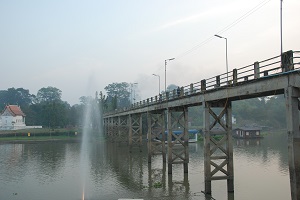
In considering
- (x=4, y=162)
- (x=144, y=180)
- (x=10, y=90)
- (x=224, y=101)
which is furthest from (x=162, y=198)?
(x=10, y=90)

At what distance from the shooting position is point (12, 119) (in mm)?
108875

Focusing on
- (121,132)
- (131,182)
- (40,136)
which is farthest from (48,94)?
(131,182)

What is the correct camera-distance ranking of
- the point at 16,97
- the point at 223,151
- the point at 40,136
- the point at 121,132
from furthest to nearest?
1. the point at 16,97
2. the point at 40,136
3. the point at 121,132
4. the point at 223,151

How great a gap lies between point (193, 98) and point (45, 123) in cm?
8834

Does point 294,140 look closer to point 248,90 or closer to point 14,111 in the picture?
point 248,90

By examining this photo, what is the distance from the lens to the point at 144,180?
27.9 meters

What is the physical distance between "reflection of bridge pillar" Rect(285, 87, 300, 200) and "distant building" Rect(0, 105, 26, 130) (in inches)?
4271

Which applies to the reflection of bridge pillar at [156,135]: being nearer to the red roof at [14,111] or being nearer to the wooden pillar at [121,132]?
the wooden pillar at [121,132]

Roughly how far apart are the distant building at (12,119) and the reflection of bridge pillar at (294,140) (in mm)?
108495

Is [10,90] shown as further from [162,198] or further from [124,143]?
[162,198]

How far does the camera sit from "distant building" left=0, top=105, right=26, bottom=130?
108m

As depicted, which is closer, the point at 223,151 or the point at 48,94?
the point at 223,151

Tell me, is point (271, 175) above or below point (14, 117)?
below

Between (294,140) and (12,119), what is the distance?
111804 millimetres
